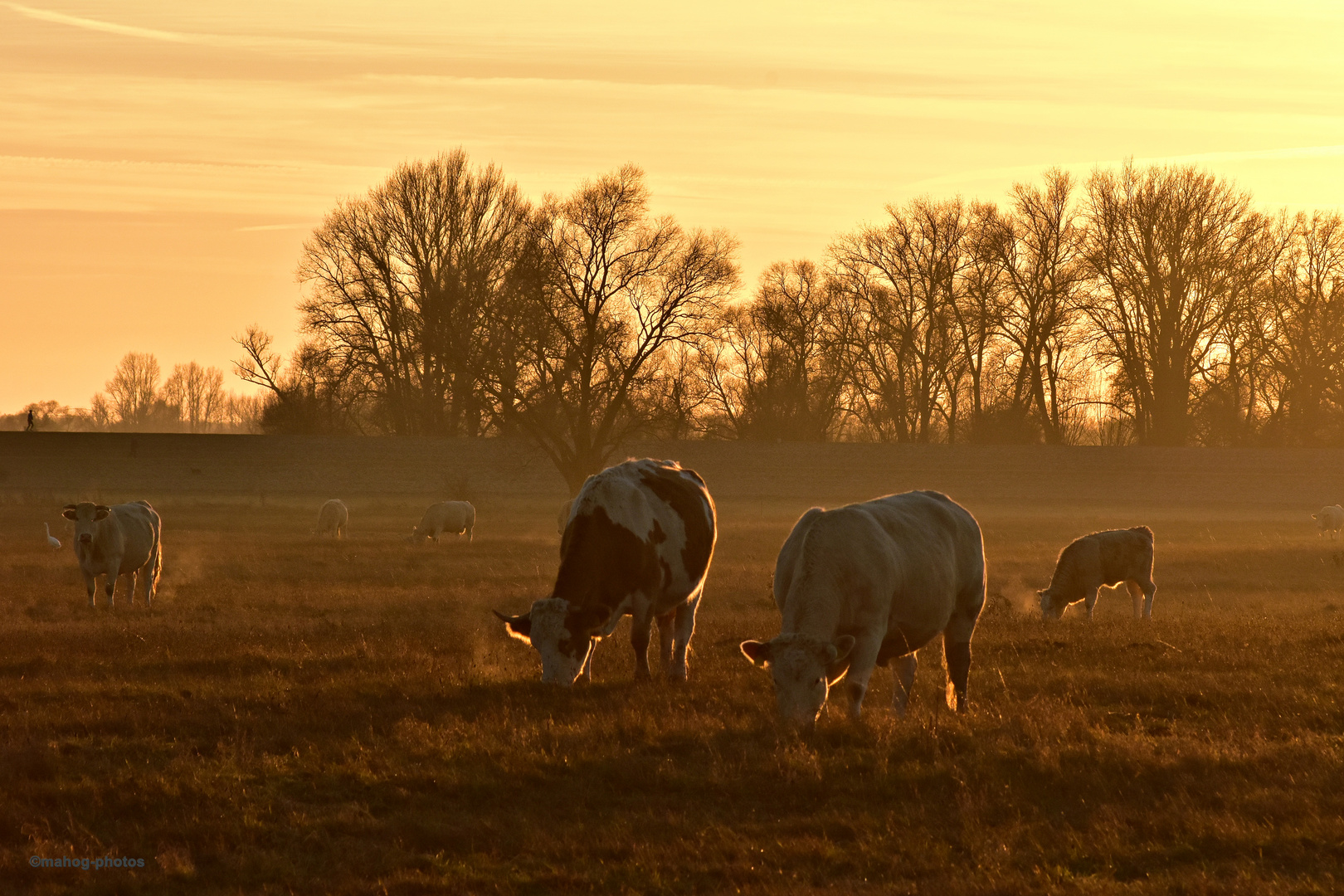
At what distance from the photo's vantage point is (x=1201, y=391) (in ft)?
220

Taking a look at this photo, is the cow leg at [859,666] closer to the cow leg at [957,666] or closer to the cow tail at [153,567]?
the cow leg at [957,666]

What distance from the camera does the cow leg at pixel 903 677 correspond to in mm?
10438

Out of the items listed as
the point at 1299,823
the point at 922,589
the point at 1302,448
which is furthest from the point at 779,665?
the point at 1302,448

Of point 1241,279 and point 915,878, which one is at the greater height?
point 1241,279

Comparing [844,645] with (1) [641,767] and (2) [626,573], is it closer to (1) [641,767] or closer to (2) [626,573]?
(1) [641,767]

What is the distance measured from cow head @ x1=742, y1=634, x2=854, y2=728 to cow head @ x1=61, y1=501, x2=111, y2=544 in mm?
12222

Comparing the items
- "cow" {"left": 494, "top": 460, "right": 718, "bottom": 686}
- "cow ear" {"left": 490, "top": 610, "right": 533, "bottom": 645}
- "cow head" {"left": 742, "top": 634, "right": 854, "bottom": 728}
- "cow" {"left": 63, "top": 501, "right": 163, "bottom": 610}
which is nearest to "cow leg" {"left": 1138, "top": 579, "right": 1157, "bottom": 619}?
"cow" {"left": 494, "top": 460, "right": 718, "bottom": 686}

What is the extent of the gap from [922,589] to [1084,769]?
2.04 meters

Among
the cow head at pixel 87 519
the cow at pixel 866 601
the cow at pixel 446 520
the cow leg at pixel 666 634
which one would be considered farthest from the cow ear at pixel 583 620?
the cow at pixel 446 520

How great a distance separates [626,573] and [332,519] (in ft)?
89.8

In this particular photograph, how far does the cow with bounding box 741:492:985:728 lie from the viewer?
9.15 meters

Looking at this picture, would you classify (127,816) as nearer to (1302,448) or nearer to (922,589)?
(922,589)

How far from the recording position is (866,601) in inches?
375

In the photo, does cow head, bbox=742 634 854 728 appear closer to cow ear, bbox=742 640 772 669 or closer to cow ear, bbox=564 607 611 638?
cow ear, bbox=742 640 772 669
